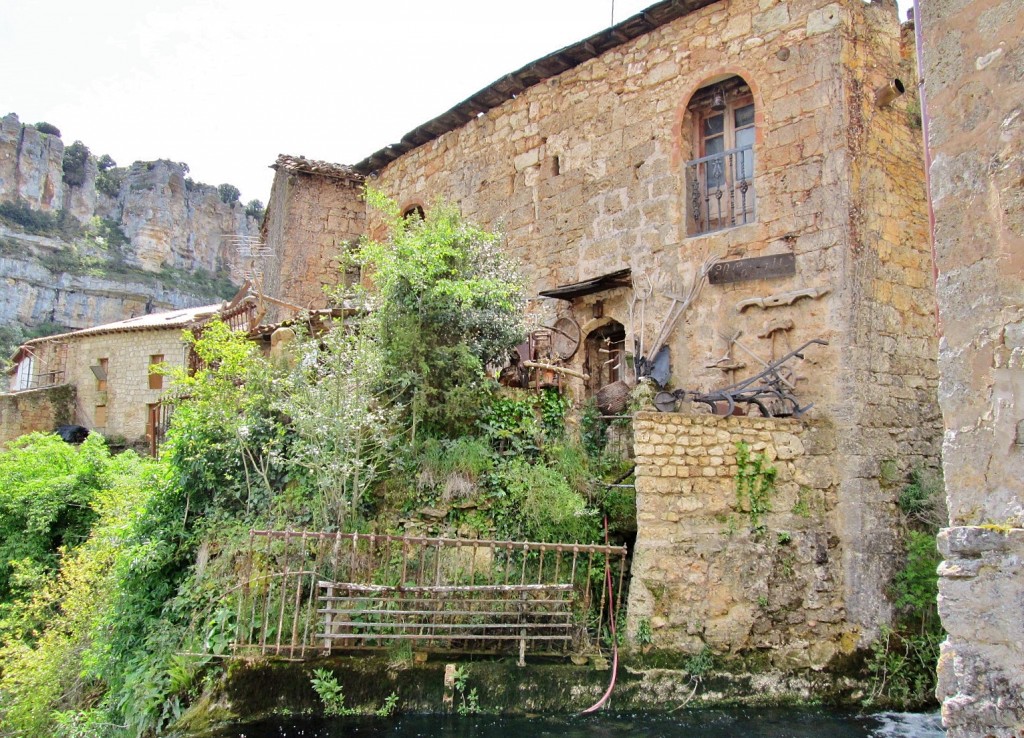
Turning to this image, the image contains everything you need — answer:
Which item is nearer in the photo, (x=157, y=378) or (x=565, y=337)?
(x=565, y=337)

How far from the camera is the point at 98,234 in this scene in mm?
50469

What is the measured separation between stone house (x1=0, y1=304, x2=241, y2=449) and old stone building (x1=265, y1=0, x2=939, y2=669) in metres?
15.2

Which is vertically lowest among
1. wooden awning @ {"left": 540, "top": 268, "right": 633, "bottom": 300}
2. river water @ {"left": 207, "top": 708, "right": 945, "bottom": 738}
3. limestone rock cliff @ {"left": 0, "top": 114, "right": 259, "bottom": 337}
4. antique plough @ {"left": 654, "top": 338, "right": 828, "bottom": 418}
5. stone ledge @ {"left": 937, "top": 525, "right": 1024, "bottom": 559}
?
river water @ {"left": 207, "top": 708, "right": 945, "bottom": 738}

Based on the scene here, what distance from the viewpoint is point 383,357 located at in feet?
27.9

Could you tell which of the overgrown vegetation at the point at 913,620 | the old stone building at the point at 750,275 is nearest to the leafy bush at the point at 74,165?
the old stone building at the point at 750,275

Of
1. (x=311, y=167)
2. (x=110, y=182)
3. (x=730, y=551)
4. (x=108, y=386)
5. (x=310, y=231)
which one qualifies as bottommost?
(x=730, y=551)

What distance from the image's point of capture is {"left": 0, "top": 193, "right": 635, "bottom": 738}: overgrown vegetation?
766 centimetres

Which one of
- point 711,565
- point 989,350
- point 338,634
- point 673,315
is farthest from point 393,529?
point 989,350

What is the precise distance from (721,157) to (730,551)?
185 inches

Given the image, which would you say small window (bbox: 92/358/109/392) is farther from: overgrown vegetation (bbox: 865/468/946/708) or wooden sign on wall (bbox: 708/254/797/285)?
overgrown vegetation (bbox: 865/468/946/708)

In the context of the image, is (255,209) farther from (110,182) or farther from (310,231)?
(310,231)

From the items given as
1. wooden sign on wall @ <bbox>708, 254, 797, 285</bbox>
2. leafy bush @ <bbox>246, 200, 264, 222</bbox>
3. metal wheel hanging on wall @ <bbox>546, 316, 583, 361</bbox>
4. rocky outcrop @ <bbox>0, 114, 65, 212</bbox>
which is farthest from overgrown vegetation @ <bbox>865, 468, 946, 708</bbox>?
leafy bush @ <bbox>246, 200, 264, 222</bbox>

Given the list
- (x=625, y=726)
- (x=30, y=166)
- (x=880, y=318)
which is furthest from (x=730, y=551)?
(x=30, y=166)

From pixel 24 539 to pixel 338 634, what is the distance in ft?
32.6
